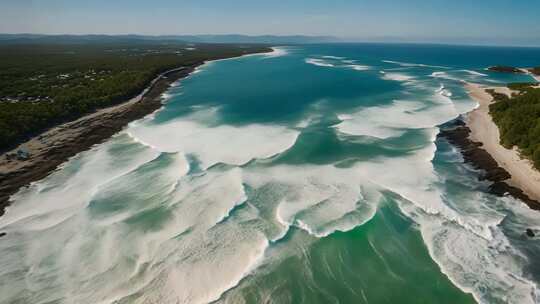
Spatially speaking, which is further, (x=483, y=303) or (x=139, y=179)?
(x=139, y=179)

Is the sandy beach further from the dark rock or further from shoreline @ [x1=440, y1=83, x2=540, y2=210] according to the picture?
the dark rock

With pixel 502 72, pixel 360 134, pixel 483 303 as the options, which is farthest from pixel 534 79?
pixel 483 303

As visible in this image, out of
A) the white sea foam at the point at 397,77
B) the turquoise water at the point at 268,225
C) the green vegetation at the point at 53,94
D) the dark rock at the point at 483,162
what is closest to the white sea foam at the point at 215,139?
the turquoise water at the point at 268,225

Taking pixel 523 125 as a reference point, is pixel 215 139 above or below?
below

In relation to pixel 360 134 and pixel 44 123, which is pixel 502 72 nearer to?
pixel 360 134

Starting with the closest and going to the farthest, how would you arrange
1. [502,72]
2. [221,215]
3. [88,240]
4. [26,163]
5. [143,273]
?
[143,273] → [88,240] → [221,215] → [26,163] → [502,72]

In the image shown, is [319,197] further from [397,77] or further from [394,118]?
[397,77]

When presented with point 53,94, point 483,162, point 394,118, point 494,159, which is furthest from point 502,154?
point 53,94
